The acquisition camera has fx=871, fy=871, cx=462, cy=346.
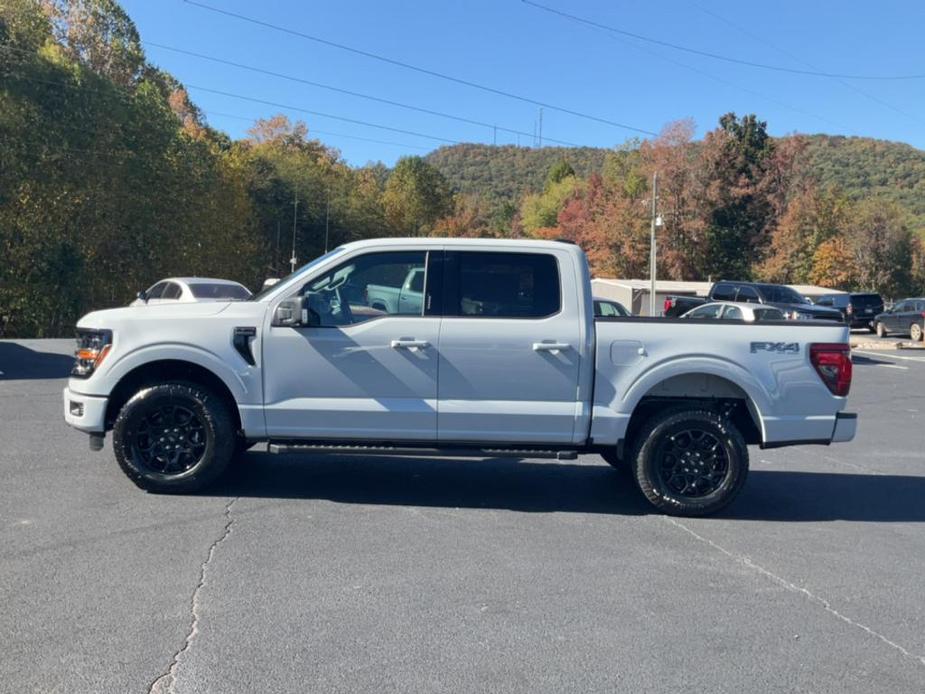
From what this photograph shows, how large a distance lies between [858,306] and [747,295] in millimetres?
12732

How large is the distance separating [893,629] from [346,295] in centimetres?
431

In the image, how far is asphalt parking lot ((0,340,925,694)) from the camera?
4.04 m

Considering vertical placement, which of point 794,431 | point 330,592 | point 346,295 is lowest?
point 330,592

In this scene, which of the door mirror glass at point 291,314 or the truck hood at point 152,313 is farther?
the truck hood at point 152,313

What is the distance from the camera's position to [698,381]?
23.0 ft

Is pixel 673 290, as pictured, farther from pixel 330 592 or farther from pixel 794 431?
pixel 330 592

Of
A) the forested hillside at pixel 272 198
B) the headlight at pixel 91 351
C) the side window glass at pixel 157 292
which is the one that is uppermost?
the forested hillside at pixel 272 198

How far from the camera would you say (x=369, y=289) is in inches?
269

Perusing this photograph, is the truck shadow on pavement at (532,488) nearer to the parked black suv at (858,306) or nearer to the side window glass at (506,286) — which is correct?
the side window glass at (506,286)

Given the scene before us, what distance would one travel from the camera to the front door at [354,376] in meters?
6.63

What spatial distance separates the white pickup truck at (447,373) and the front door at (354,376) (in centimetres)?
1

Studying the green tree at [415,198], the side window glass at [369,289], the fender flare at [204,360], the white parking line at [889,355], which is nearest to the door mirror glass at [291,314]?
the side window glass at [369,289]

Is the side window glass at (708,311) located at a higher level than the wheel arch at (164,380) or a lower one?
higher

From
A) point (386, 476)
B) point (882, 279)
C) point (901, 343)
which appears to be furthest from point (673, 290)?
point (386, 476)
